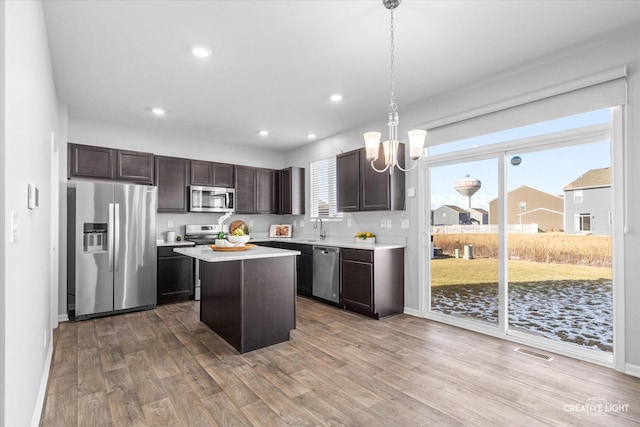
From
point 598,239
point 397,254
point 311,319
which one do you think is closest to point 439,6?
point 598,239

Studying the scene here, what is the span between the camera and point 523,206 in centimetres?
336

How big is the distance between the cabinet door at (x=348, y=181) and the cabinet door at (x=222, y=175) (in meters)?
2.08

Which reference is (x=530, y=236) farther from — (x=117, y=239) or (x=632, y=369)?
(x=117, y=239)

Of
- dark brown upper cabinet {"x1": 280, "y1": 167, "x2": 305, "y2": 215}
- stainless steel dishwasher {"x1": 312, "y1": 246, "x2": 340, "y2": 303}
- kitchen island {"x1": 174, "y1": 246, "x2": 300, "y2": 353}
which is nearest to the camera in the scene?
kitchen island {"x1": 174, "y1": 246, "x2": 300, "y2": 353}

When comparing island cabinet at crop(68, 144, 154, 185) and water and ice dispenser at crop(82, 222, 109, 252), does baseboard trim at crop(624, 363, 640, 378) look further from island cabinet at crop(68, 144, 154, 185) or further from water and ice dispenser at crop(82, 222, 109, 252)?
island cabinet at crop(68, 144, 154, 185)

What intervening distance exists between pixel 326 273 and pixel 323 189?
1718 mm

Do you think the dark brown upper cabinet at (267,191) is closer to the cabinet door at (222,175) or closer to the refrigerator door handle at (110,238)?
the cabinet door at (222,175)

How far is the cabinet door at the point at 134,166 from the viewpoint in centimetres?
475

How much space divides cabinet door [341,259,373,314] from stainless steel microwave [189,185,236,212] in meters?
2.48

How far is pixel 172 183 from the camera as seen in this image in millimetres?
5277

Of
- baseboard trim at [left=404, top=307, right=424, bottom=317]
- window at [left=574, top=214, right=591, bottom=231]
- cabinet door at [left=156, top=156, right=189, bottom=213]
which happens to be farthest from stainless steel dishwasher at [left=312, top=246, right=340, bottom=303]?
window at [left=574, top=214, right=591, bottom=231]

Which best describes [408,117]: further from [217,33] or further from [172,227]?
[172,227]

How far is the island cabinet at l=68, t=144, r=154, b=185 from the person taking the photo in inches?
175

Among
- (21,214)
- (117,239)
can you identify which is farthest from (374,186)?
(21,214)
